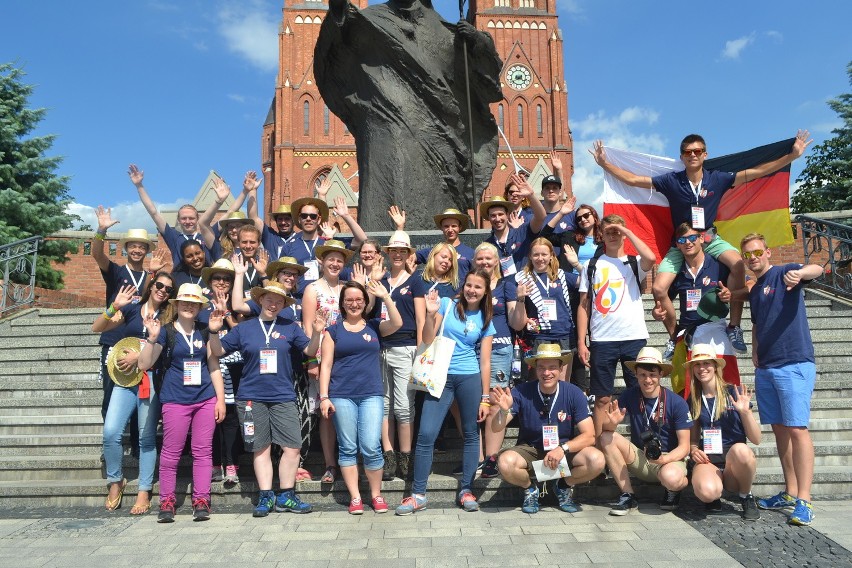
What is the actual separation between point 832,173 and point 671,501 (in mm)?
22279

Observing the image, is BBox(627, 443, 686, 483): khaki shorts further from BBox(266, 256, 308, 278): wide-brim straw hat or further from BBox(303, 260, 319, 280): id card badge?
BBox(303, 260, 319, 280): id card badge

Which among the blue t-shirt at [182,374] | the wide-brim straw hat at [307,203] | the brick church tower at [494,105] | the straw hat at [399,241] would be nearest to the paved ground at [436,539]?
the blue t-shirt at [182,374]

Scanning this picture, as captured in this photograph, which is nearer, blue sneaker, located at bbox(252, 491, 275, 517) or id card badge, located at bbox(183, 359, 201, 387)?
blue sneaker, located at bbox(252, 491, 275, 517)

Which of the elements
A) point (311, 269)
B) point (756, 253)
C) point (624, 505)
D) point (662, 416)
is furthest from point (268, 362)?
point (756, 253)

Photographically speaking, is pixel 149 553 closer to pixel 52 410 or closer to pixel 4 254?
pixel 52 410

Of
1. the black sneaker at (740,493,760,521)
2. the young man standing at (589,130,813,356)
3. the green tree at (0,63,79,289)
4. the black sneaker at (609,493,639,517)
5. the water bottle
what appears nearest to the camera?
the black sneaker at (740,493,760,521)

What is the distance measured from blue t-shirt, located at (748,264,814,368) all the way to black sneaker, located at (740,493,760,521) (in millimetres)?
911

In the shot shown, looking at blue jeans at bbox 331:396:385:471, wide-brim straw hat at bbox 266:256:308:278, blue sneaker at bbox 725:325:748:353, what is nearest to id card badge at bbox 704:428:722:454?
blue sneaker at bbox 725:325:748:353

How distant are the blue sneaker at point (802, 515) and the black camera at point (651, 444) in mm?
854

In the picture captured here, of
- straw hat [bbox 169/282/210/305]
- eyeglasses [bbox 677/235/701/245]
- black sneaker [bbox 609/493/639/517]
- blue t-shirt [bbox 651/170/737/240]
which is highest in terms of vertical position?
blue t-shirt [bbox 651/170/737/240]

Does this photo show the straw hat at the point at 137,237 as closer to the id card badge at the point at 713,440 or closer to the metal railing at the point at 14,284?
the id card badge at the point at 713,440

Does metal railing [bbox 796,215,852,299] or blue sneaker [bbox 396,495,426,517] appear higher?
metal railing [bbox 796,215,852,299]

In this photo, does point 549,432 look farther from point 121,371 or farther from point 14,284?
point 14,284

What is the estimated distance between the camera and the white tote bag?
4.52 m
